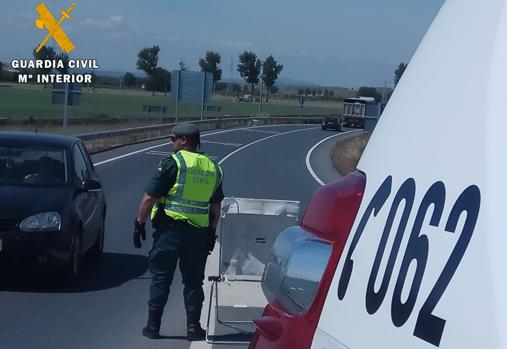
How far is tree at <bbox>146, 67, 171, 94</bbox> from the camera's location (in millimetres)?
105562

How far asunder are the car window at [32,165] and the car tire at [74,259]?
71 centimetres

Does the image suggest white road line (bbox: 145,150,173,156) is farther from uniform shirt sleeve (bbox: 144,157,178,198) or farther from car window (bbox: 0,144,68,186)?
uniform shirt sleeve (bbox: 144,157,178,198)

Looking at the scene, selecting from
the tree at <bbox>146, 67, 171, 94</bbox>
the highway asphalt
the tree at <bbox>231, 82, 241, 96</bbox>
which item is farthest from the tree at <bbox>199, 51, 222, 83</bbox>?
the highway asphalt

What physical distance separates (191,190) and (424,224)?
19.8ft

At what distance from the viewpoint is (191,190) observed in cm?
830

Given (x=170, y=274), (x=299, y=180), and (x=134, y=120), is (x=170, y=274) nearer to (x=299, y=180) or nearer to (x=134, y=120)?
(x=299, y=180)

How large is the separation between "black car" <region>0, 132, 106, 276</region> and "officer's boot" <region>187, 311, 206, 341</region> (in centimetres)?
231

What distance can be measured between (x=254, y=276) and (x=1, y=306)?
236 cm

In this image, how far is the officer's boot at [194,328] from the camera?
8453 millimetres

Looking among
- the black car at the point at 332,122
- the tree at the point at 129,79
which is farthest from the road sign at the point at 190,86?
the tree at the point at 129,79

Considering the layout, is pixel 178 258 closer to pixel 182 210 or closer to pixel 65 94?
pixel 182 210

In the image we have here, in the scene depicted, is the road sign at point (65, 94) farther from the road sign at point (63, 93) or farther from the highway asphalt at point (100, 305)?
the highway asphalt at point (100, 305)

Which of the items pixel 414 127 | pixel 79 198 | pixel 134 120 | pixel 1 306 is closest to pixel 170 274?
pixel 1 306

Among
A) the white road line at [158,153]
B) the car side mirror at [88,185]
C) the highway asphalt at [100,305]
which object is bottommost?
the white road line at [158,153]
